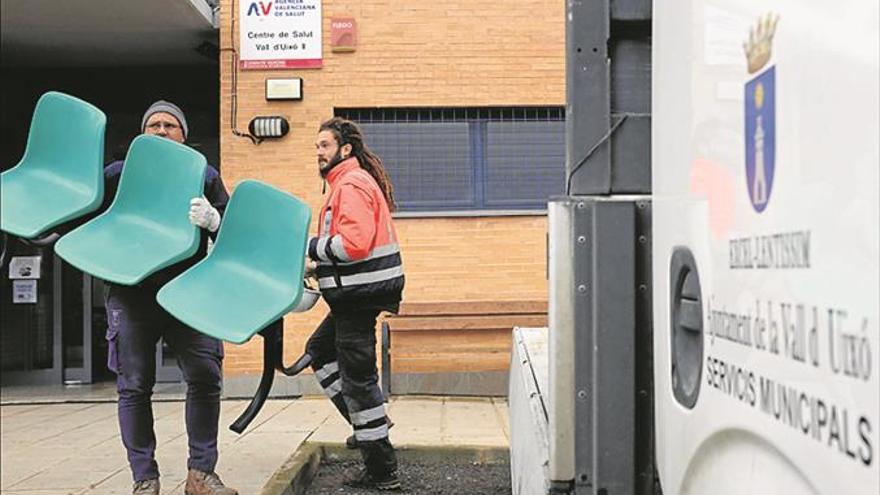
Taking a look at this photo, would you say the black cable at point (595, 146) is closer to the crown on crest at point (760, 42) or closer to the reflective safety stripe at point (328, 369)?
the crown on crest at point (760, 42)

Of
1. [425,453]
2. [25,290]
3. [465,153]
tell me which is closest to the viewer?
[425,453]

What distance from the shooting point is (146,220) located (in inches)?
98.7

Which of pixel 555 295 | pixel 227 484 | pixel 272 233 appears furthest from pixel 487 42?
pixel 555 295

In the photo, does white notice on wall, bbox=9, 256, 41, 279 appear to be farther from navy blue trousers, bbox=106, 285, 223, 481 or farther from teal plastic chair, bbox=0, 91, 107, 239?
teal plastic chair, bbox=0, 91, 107, 239

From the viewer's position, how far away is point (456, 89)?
28.0 feet

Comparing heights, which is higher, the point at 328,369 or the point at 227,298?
the point at 227,298

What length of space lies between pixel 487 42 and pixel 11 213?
23.7 feet

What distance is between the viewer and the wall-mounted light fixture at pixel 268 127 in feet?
27.4

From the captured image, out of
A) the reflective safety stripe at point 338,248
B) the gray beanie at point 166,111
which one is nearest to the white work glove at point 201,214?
the gray beanie at point 166,111

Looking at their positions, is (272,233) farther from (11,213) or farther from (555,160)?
(555,160)

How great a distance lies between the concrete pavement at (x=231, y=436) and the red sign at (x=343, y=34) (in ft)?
11.2

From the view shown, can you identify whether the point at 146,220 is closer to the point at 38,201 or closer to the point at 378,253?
the point at 38,201

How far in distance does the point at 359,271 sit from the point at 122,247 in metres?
2.18

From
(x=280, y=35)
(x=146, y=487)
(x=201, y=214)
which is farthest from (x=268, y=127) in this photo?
(x=201, y=214)
